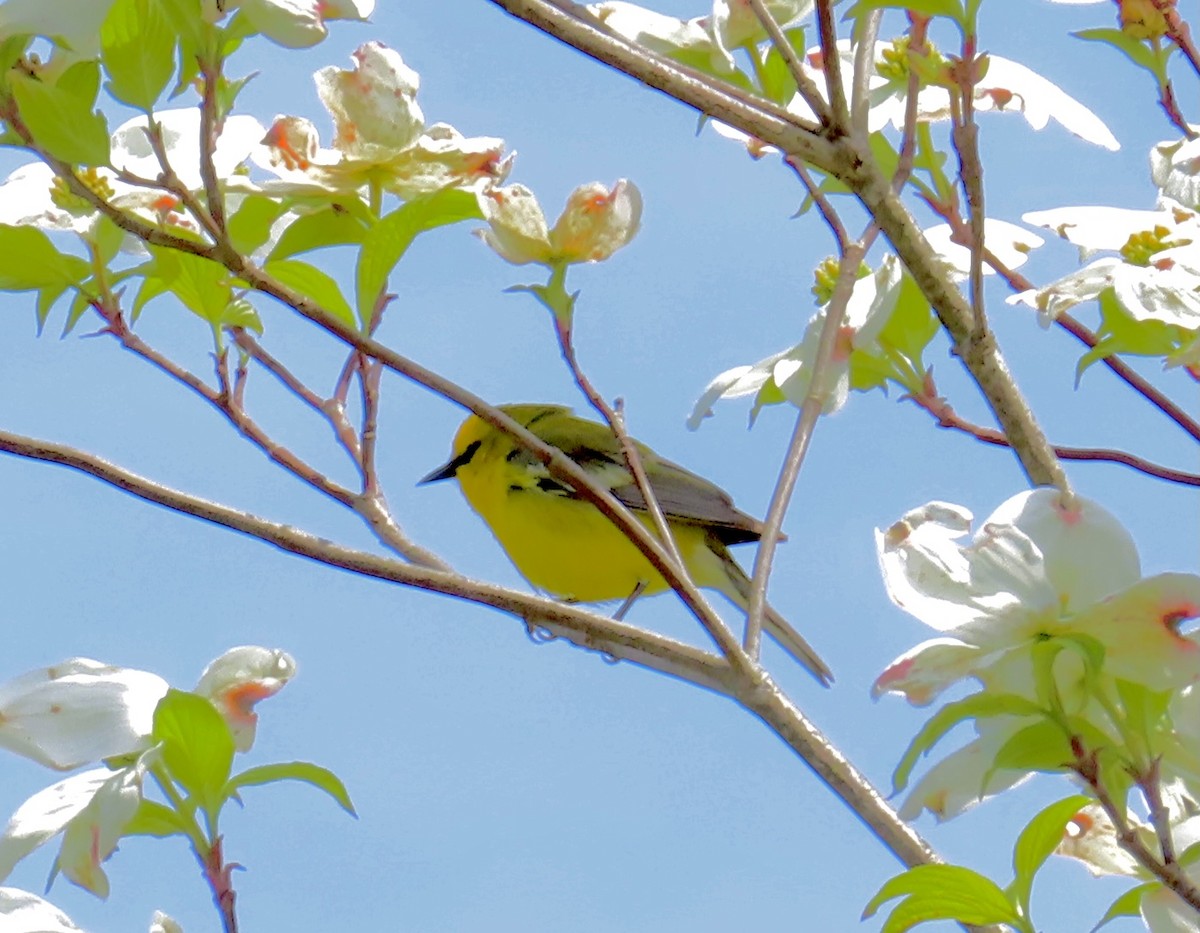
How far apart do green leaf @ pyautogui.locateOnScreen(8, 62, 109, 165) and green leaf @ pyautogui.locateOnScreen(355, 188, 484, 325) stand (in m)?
0.28

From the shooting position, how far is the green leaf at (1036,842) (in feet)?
3.34

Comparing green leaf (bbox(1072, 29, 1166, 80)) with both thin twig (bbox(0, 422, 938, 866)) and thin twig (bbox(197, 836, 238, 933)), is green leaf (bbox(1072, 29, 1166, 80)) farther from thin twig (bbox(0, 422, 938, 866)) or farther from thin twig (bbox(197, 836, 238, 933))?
thin twig (bbox(197, 836, 238, 933))

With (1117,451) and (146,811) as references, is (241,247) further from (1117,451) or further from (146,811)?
(1117,451)

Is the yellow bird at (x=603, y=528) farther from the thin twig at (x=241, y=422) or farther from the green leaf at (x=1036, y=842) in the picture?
the green leaf at (x=1036, y=842)

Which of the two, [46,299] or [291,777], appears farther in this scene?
[46,299]

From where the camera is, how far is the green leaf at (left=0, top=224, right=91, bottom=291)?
1361mm

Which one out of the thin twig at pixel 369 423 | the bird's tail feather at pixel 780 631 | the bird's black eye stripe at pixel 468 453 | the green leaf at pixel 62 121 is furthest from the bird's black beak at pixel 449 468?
the green leaf at pixel 62 121

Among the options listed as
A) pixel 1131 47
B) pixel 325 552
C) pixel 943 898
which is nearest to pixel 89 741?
pixel 325 552

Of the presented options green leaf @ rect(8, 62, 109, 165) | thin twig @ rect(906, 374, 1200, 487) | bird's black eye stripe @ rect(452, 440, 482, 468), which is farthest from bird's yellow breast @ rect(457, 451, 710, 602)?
green leaf @ rect(8, 62, 109, 165)

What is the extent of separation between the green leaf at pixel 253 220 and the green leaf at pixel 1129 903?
978 mm

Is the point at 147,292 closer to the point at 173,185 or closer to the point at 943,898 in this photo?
the point at 173,185

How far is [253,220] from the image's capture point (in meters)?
1.48

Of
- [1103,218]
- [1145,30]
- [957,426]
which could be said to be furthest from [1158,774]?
[1145,30]

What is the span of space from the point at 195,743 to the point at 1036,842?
64 centimetres
